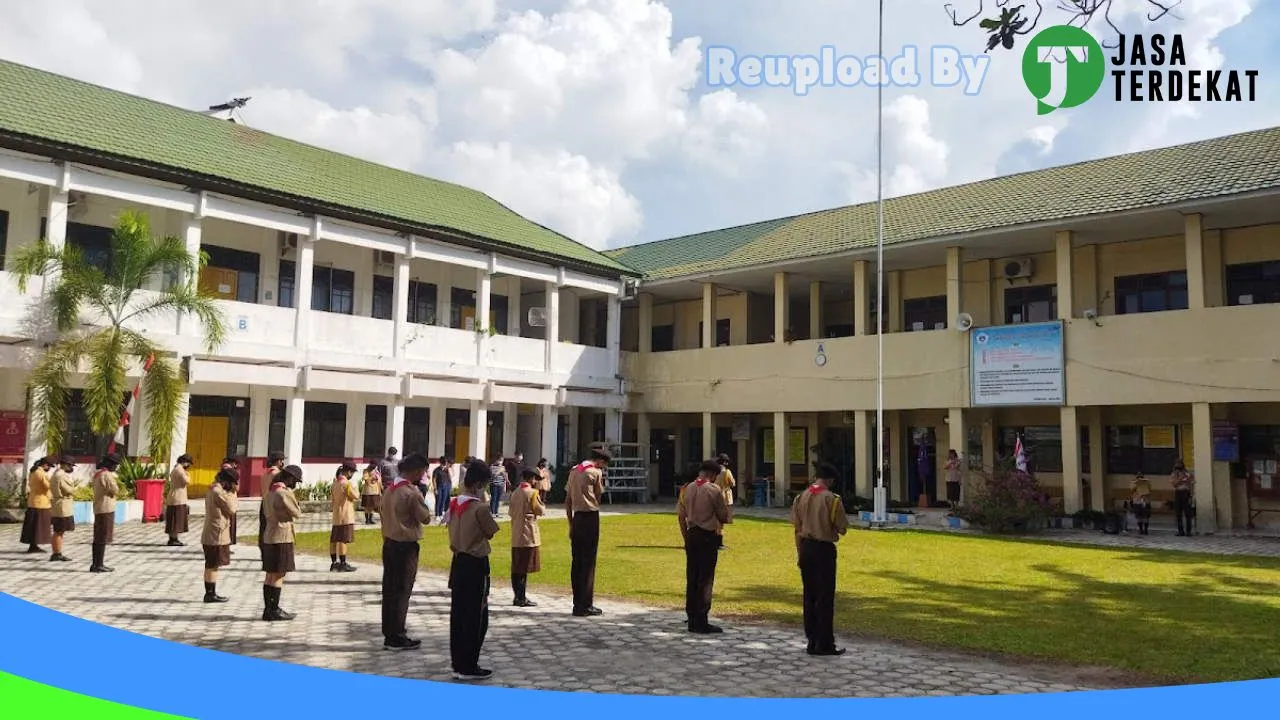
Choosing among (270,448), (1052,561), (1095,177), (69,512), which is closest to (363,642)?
(69,512)

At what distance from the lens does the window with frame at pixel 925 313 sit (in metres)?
23.1

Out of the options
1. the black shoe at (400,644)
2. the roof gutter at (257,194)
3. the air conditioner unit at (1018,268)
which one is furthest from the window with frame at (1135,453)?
the black shoe at (400,644)

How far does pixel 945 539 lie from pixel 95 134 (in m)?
16.8

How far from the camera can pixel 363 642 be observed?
320 inches

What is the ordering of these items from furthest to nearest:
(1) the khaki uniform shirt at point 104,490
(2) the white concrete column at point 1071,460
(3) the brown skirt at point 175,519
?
(2) the white concrete column at point 1071,460 < (3) the brown skirt at point 175,519 < (1) the khaki uniform shirt at point 104,490

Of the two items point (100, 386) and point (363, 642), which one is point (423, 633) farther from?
point (100, 386)

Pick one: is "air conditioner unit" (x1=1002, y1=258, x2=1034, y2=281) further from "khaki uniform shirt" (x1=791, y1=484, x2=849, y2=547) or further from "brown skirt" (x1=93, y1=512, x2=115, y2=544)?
"brown skirt" (x1=93, y1=512, x2=115, y2=544)

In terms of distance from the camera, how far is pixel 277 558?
8.97 m

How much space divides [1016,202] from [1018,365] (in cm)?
389

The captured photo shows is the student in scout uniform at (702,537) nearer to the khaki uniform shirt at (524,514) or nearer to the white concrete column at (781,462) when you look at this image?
the khaki uniform shirt at (524,514)

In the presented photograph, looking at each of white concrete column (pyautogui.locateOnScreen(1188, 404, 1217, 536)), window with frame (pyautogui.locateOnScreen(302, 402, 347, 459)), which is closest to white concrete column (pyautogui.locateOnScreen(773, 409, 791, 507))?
white concrete column (pyautogui.locateOnScreen(1188, 404, 1217, 536))

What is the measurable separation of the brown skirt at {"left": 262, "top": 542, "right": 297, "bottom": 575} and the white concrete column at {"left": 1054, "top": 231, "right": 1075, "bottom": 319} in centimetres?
1548

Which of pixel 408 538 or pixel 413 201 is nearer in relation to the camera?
pixel 408 538

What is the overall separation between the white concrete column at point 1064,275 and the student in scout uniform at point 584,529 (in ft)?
40.2
